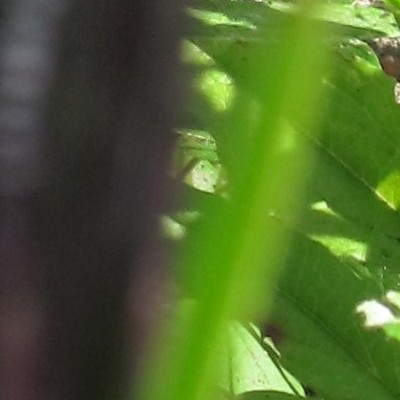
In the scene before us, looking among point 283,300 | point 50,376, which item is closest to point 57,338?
point 50,376

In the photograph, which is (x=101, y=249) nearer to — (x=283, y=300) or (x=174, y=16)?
(x=174, y=16)

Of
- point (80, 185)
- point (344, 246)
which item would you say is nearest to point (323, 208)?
point (344, 246)

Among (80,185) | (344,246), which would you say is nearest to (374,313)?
(344,246)

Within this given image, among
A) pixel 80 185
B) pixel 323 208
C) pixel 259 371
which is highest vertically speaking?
pixel 80 185

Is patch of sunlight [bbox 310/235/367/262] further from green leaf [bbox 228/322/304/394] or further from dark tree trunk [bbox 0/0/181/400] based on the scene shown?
dark tree trunk [bbox 0/0/181/400]

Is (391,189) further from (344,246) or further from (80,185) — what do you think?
(80,185)

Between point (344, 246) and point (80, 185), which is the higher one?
point (80, 185)

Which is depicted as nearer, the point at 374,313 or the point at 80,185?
the point at 80,185
